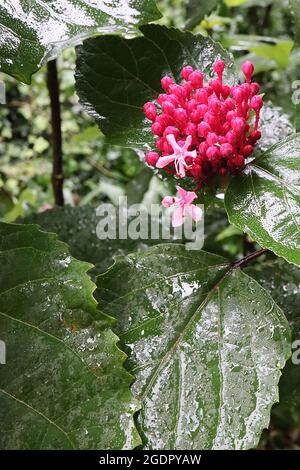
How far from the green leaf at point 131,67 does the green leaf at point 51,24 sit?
0.46 feet

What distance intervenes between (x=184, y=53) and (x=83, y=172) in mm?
1947

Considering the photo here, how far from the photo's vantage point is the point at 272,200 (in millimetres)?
636

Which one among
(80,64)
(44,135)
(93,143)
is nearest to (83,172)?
(93,143)

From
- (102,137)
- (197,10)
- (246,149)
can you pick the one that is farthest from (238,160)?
(102,137)

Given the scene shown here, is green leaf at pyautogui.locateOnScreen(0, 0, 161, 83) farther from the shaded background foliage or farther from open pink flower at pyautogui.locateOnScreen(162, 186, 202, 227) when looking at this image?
the shaded background foliage

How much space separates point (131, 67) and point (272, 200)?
0.96ft

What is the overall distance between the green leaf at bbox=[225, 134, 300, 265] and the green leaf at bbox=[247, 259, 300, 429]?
0.80ft

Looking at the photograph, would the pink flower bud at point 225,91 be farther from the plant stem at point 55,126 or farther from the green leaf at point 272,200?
the plant stem at point 55,126

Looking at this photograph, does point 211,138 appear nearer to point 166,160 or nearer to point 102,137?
point 166,160

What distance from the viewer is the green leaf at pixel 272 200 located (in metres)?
0.59

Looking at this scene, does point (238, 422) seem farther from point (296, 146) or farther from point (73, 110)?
point (73, 110)

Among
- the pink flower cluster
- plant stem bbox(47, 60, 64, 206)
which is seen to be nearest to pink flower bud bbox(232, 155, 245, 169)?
the pink flower cluster

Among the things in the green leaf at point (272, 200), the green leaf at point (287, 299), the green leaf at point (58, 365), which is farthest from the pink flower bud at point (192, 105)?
the green leaf at point (287, 299)
